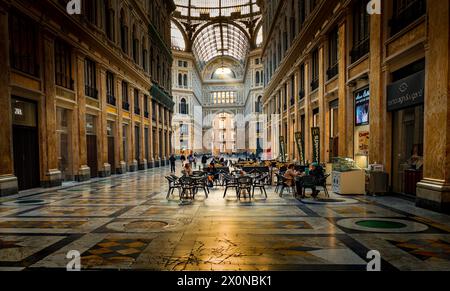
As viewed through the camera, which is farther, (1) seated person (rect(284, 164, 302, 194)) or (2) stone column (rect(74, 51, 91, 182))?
(2) stone column (rect(74, 51, 91, 182))

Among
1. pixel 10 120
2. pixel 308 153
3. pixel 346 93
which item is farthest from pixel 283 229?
pixel 308 153

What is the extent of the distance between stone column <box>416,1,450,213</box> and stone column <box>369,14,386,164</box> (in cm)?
301

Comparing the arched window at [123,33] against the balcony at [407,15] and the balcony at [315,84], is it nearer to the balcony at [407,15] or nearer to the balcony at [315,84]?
the balcony at [315,84]

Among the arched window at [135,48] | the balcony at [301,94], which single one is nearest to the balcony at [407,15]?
the balcony at [301,94]

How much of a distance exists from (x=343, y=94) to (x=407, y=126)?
4703 millimetres

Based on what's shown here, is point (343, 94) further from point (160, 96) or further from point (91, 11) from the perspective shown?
point (160, 96)

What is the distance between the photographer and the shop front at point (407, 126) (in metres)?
9.98

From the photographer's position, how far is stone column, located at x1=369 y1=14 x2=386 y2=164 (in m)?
12.0

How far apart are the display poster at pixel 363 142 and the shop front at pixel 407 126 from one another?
2.02 m

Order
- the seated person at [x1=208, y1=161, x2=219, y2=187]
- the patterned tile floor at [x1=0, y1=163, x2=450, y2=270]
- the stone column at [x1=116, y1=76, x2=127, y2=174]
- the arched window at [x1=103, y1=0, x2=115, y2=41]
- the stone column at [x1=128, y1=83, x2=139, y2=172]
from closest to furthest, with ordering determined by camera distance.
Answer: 1. the patterned tile floor at [x1=0, y1=163, x2=450, y2=270]
2. the seated person at [x1=208, y1=161, x2=219, y2=187]
3. the arched window at [x1=103, y1=0, x2=115, y2=41]
4. the stone column at [x1=116, y1=76, x2=127, y2=174]
5. the stone column at [x1=128, y1=83, x2=139, y2=172]

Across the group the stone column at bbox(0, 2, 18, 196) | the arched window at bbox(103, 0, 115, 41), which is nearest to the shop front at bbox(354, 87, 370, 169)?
the stone column at bbox(0, 2, 18, 196)

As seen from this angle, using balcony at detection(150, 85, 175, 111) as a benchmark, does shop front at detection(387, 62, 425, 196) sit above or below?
below

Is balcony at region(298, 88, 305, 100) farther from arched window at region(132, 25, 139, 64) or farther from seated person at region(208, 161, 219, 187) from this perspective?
arched window at region(132, 25, 139, 64)

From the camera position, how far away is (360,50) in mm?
14242
